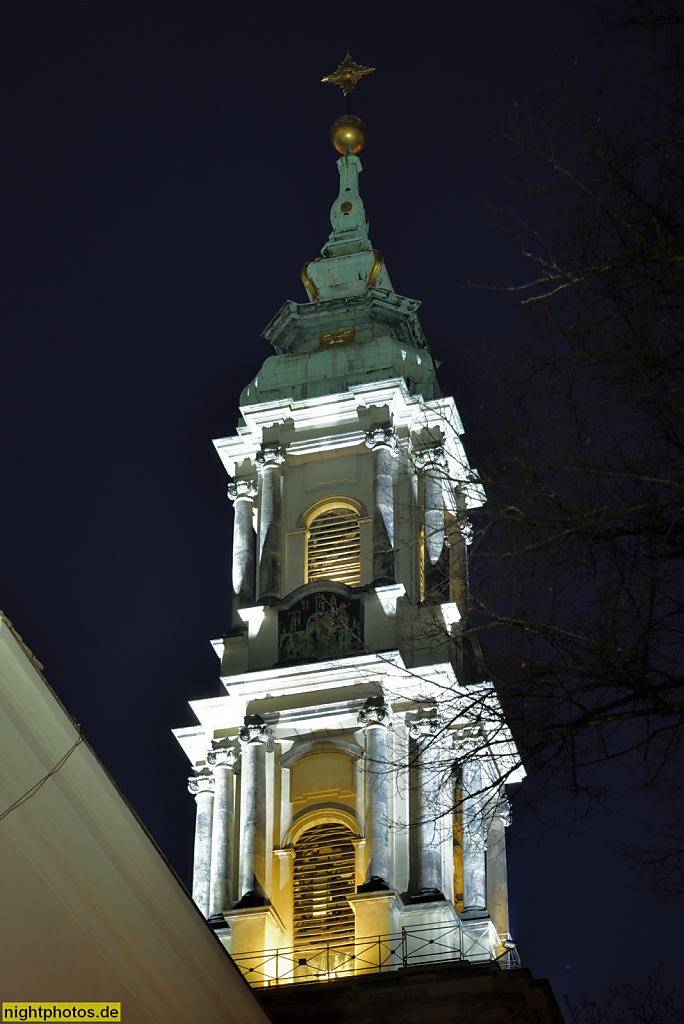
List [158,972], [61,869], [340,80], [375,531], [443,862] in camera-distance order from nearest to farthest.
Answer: [61,869], [158,972], [443,862], [375,531], [340,80]

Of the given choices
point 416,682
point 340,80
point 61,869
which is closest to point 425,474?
point 61,869

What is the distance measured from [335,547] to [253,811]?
5.80 m

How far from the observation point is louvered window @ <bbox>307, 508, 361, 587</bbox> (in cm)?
3369

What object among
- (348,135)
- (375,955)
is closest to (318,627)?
(375,955)

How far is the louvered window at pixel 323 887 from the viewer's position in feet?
96.8

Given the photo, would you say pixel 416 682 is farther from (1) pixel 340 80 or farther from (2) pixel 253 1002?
(1) pixel 340 80

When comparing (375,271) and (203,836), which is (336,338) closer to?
(375,271)

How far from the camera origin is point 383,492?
33.5 meters

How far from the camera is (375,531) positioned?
33.1 m

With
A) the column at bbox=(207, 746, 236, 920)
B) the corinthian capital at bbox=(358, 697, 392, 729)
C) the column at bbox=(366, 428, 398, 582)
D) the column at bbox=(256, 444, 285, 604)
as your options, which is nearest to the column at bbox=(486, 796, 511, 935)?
the corinthian capital at bbox=(358, 697, 392, 729)

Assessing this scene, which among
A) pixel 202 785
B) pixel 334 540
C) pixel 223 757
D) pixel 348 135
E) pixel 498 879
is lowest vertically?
pixel 498 879

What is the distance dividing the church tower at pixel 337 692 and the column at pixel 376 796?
0.10 feet

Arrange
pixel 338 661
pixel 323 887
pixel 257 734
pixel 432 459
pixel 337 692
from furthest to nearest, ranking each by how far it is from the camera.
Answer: pixel 338 661
pixel 337 692
pixel 257 734
pixel 323 887
pixel 432 459

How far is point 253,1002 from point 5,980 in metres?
7.08
